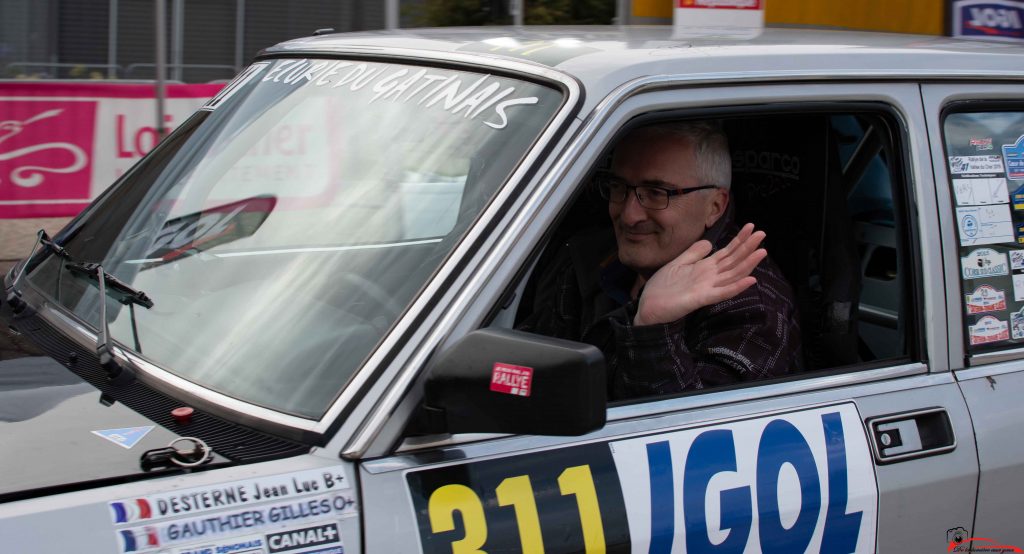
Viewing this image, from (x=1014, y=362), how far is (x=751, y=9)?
2655 mm

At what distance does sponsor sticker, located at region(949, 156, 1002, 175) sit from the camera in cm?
242

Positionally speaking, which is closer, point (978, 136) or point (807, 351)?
point (978, 136)

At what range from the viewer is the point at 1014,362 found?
2443 mm

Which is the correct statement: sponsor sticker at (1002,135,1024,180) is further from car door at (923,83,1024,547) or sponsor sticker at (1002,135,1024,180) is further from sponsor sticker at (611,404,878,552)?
sponsor sticker at (611,404,878,552)

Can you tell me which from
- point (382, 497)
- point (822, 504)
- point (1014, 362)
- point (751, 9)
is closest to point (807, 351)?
point (1014, 362)

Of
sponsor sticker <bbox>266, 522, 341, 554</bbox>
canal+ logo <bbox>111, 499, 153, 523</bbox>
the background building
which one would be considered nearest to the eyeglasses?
sponsor sticker <bbox>266, 522, 341, 554</bbox>

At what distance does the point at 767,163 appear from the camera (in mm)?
3064

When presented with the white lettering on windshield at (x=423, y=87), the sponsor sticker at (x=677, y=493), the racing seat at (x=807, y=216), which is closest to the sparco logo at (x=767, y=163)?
the racing seat at (x=807, y=216)

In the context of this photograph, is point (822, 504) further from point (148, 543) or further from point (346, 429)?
point (148, 543)

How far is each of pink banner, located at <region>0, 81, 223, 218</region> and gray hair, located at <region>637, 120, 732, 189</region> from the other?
6.16m

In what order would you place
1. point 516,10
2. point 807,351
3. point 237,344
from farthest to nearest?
point 516,10 < point 807,351 < point 237,344

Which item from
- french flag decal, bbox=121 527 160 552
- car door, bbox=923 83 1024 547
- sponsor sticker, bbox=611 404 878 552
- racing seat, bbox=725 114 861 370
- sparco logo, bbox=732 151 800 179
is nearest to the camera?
french flag decal, bbox=121 527 160 552

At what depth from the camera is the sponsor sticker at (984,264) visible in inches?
94.2

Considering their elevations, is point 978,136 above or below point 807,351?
above
